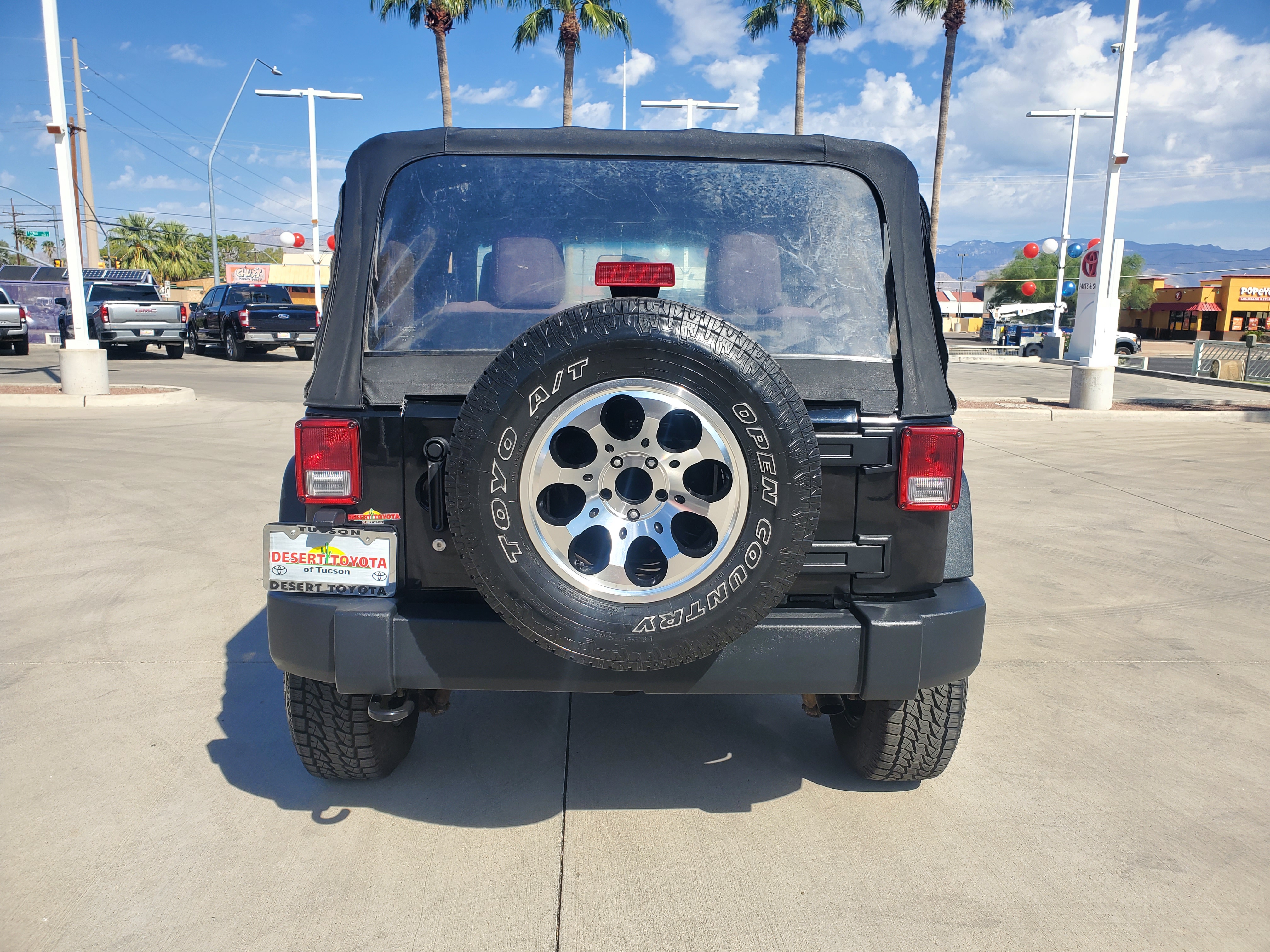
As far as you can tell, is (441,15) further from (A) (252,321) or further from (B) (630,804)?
(B) (630,804)

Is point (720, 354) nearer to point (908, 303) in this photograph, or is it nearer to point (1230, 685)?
point (908, 303)

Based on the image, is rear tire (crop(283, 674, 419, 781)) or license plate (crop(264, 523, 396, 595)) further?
rear tire (crop(283, 674, 419, 781))

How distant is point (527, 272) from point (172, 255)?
247 feet

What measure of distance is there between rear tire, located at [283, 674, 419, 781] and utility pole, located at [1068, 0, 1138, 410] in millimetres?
13613

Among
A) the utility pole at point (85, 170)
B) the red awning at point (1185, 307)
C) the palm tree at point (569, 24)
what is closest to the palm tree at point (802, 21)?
the palm tree at point (569, 24)

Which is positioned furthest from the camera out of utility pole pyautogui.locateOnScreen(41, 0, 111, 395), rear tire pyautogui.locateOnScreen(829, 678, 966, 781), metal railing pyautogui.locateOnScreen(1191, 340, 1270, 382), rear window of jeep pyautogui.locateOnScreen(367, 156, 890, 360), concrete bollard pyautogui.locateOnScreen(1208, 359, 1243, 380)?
concrete bollard pyautogui.locateOnScreen(1208, 359, 1243, 380)

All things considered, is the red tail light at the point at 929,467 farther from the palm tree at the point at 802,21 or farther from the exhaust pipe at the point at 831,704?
the palm tree at the point at 802,21

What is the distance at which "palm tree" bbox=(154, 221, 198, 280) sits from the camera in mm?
66750

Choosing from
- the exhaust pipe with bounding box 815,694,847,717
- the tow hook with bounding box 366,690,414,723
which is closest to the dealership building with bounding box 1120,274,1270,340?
the exhaust pipe with bounding box 815,694,847,717

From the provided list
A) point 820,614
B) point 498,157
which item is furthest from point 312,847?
point 498,157

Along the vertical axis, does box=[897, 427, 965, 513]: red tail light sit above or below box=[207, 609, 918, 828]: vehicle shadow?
above

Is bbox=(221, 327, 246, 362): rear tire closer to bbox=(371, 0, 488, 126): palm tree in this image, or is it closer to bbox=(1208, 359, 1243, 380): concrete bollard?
bbox=(371, 0, 488, 126): palm tree

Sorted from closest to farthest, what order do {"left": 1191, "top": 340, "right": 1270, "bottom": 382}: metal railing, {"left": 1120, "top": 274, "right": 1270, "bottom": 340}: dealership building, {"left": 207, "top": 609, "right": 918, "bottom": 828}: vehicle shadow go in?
1. {"left": 207, "top": 609, "right": 918, "bottom": 828}: vehicle shadow
2. {"left": 1191, "top": 340, "right": 1270, "bottom": 382}: metal railing
3. {"left": 1120, "top": 274, "right": 1270, "bottom": 340}: dealership building

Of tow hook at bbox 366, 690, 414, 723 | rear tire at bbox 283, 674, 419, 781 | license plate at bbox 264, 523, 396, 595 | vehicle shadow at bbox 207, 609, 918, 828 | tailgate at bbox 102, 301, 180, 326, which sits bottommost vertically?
vehicle shadow at bbox 207, 609, 918, 828
